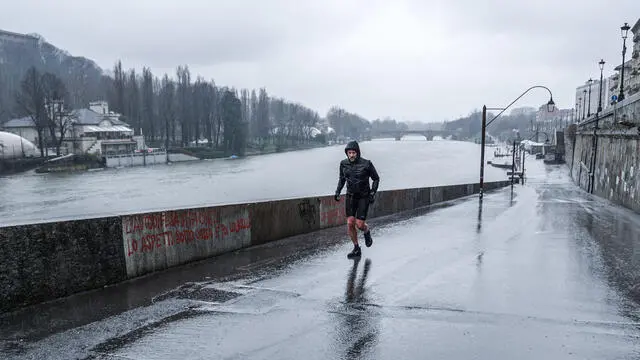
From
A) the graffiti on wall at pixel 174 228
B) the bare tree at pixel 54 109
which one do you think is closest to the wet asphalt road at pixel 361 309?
the graffiti on wall at pixel 174 228

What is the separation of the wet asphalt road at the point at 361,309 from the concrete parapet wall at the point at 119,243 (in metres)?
0.25

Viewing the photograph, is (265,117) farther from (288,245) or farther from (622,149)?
(288,245)

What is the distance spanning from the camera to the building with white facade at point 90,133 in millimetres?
90938

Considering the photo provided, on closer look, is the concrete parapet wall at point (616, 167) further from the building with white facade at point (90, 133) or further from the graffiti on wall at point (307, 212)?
the building with white facade at point (90, 133)

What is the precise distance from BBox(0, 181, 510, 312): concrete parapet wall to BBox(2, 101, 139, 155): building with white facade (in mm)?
86639

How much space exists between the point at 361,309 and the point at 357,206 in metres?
2.88

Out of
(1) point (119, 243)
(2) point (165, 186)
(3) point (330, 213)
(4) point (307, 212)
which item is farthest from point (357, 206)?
(2) point (165, 186)

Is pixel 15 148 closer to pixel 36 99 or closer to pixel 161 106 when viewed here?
pixel 36 99

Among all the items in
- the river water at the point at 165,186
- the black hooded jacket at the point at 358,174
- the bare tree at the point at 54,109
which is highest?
the bare tree at the point at 54,109

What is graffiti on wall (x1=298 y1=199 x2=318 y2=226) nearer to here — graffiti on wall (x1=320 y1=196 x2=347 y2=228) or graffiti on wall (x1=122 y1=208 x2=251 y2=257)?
graffiti on wall (x1=320 y1=196 x2=347 y2=228)

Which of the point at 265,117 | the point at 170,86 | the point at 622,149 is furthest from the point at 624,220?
the point at 265,117

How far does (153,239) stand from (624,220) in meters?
14.5

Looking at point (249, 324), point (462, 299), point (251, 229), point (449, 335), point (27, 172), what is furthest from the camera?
point (27, 172)

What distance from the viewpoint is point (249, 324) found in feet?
18.8
